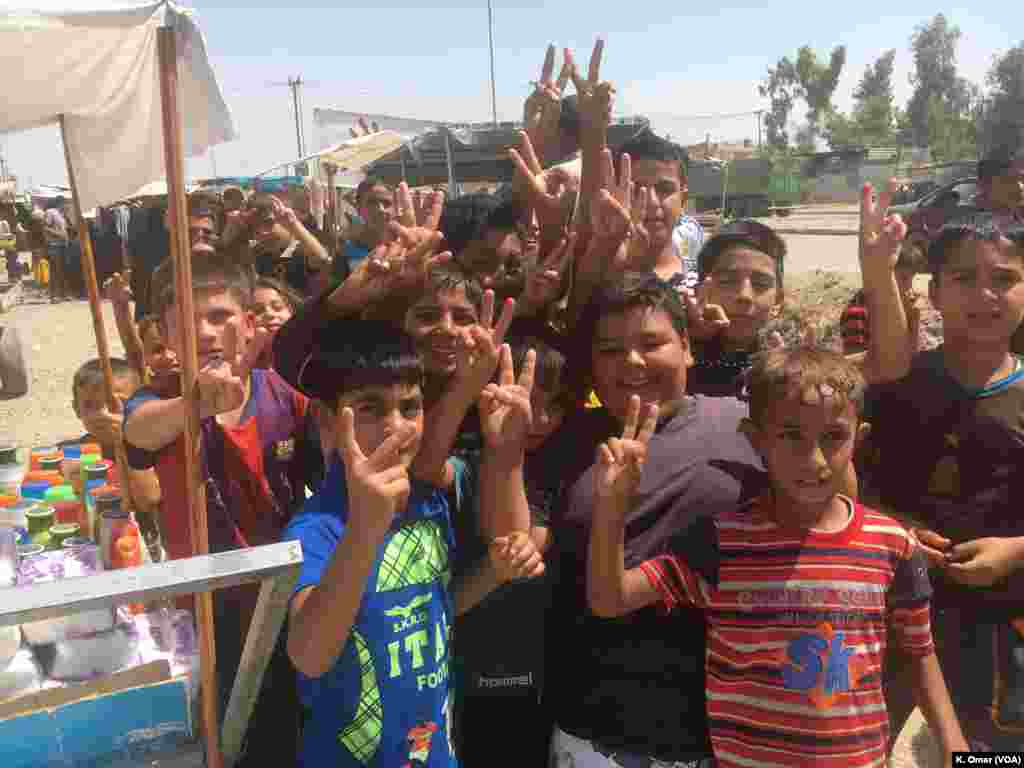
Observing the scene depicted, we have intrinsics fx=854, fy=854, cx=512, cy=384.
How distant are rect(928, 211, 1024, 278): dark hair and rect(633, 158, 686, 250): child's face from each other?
2.48 ft

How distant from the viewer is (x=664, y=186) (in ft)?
9.25

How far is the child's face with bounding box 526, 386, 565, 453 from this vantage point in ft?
6.62

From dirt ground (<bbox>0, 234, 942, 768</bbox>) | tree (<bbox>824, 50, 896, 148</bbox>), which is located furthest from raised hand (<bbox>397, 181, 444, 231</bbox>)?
tree (<bbox>824, 50, 896, 148</bbox>)

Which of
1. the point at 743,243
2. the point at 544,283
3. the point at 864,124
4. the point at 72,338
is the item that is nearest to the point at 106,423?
the point at 544,283

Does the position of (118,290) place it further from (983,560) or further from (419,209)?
(983,560)

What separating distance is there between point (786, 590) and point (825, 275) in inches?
389

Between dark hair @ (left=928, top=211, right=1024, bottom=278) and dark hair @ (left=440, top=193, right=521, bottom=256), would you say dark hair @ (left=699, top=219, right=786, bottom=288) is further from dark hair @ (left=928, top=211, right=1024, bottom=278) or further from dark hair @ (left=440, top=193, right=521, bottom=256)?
dark hair @ (left=440, top=193, right=521, bottom=256)

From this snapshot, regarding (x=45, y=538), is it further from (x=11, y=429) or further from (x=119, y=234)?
(x=119, y=234)

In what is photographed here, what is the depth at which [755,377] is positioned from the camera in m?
1.70

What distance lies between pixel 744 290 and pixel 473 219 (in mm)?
791

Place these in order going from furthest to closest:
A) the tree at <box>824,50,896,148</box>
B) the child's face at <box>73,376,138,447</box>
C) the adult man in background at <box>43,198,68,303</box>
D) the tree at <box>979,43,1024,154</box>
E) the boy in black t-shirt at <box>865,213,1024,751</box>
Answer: the tree at <box>824,50,896,148</box>, the tree at <box>979,43,1024,154</box>, the adult man in background at <box>43,198,68,303</box>, the child's face at <box>73,376,138,447</box>, the boy in black t-shirt at <box>865,213,1024,751</box>

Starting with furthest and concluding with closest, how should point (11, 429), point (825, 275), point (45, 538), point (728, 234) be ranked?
point (825, 275), point (11, 429), point (728, 234), point (45, 538)

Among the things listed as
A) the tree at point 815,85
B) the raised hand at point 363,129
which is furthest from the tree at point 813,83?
the raised hand at point 363,129

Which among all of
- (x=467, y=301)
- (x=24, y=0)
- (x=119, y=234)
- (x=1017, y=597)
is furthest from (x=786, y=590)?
(x=119, y=234)
